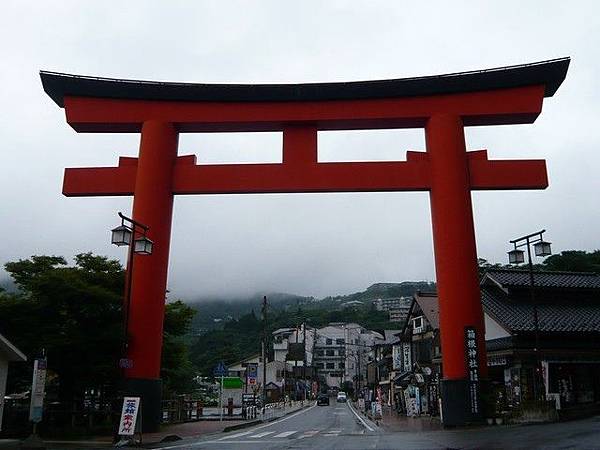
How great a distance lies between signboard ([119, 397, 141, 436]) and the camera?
1502 cm

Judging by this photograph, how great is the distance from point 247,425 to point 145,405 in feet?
36.5

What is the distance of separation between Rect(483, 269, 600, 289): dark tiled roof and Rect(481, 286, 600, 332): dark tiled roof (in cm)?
69

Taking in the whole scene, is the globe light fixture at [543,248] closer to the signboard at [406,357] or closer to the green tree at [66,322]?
the green tree at [66,322]

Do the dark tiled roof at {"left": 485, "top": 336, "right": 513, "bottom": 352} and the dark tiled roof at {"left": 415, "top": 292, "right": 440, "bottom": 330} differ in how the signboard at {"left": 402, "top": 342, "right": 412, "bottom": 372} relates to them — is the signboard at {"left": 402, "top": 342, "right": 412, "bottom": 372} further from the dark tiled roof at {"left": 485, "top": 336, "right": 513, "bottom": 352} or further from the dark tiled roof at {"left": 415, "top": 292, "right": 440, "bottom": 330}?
the dark tiled roof at {"left": 485, "top": 336, "right": 513, "bottom": 352}

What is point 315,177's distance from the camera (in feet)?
60.7

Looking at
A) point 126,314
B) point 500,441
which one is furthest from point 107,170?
point 500,441

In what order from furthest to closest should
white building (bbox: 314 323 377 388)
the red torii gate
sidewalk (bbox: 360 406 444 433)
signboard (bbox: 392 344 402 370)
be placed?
white building (bbox: 314 323 377 388) < signboard (bbox: 392 344 402 370) < sidewalk (bbox: 360 406 444 433) < the red torii gate

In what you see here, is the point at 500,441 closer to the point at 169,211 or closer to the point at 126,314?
the point at 126,314

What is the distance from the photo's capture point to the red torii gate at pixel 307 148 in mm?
18000

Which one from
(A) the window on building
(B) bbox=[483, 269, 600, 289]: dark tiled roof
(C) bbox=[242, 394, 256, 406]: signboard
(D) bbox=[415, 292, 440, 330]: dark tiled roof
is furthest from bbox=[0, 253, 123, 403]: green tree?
(A) the window on building

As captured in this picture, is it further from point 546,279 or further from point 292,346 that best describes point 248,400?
point 292,346

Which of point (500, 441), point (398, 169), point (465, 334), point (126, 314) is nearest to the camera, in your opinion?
point (500, 441)

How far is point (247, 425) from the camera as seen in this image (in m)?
27.5

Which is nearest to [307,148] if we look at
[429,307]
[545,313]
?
[545,313]
